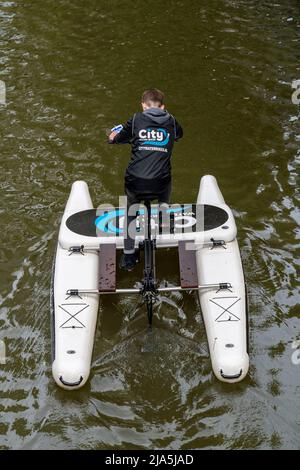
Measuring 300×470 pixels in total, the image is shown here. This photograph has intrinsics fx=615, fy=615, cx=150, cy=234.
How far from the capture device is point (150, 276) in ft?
21.8

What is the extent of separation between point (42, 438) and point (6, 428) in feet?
1.31

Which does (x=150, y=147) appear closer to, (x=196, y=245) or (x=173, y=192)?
(x=196, y=245)

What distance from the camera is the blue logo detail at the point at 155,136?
6.76 meters

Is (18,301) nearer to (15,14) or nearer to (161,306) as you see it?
(161,306)

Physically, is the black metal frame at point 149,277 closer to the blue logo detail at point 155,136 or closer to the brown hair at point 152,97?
Result: the blue logo detail at point 155,136

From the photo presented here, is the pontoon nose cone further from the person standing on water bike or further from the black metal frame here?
the person standing on water bike

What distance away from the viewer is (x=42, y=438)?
5.68 metres

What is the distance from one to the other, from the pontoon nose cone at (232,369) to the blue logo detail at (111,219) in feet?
7.18

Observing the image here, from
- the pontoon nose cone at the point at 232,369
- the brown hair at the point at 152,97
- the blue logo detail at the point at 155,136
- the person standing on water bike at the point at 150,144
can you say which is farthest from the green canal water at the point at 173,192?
the brown hair at the point at 152,97

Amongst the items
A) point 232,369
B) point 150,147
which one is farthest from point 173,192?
point 232,369

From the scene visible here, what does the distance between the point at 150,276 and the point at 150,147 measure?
142 centimetres

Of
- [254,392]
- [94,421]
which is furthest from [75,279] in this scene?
[254,392]

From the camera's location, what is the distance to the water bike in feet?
20.5

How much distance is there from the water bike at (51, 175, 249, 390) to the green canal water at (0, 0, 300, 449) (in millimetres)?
244
